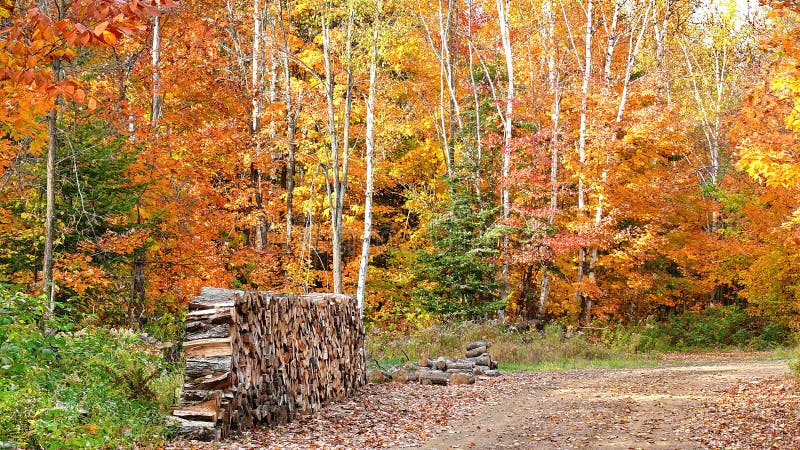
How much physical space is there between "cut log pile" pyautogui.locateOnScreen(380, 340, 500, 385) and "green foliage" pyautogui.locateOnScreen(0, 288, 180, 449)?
20.8ft

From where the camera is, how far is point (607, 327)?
24.8 metres

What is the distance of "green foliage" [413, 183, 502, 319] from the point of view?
2394 centimetres

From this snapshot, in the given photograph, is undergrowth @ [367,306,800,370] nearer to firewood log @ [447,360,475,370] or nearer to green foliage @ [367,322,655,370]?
green foliage @ [367,322,655,370]

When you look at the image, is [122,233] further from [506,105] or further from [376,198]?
[376,198]

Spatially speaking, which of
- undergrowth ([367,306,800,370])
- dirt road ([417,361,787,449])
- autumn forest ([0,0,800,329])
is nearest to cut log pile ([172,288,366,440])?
dirt road ([417,361,787,449])

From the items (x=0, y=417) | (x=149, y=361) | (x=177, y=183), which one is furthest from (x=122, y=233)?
(x=0, y=417)

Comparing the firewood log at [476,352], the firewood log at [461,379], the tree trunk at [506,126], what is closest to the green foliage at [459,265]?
the tree trunk at [506,126]

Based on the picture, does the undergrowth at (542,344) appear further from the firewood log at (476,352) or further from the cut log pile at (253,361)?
the cut log pile at (253,361)

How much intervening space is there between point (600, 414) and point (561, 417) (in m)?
0.60

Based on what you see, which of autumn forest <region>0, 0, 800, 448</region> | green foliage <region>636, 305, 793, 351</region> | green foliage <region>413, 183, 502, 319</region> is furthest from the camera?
green foliage <region>636, 305, 793, 351</region>

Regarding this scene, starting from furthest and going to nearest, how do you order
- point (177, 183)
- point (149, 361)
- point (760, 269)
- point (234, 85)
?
1. point (760, 269)
2. point (234, 85)
3. point (177, 183)
4. point (149, 361)

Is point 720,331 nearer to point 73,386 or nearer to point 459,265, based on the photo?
point 459,265

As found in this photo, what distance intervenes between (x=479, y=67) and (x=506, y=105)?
415 centimetres

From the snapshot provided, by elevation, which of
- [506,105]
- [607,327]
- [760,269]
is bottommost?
[607,327]
